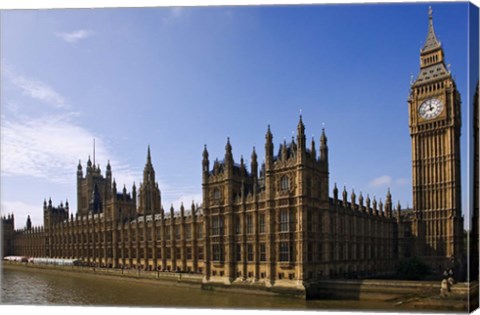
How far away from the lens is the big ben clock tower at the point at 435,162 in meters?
62.5

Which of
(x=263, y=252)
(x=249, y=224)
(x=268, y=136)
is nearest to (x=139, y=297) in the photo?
(x=263, y=252)

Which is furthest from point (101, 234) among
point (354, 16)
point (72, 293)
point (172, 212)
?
point (354, 16)

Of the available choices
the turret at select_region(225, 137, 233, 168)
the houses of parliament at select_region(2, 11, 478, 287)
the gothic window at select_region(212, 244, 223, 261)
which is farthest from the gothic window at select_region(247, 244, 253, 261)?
the turret at select_region(225, 137, 233, 168)

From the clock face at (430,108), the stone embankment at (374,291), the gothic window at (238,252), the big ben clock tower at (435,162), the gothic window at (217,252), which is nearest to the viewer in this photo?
the stone embankment at (374,291)

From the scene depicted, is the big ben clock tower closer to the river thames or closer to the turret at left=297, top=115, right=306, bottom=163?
the turret at left=297, top=115, right=306, bottom=163

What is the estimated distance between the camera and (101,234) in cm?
9519

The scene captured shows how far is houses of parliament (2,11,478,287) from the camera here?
5056cm

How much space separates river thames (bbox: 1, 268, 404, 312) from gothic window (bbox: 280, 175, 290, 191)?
34.8ft

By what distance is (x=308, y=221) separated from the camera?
50625mm

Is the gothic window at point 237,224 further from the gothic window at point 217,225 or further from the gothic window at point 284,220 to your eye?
the gothic window at point 284,220

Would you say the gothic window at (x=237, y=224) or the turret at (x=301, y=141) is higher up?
the turret at (x=301, y=141)

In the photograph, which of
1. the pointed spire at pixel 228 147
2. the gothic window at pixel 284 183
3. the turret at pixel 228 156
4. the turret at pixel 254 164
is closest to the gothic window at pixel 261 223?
the gothic window at pixel 284 183

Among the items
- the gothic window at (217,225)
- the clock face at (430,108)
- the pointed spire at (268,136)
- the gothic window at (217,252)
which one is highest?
the clock face at (430,108)

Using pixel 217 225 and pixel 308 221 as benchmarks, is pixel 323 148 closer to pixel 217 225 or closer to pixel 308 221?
pixel 308 221
